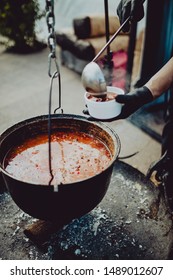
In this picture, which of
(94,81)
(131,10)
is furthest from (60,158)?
(131,10)

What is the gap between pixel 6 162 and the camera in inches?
89.9

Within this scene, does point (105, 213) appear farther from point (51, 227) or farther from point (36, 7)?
point (36, 7)

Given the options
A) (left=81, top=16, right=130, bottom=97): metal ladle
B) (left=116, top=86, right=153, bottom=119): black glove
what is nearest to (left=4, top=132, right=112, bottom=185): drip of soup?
(left=116, top=86, right=153, bottom=119): black glove

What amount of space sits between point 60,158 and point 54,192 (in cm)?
52

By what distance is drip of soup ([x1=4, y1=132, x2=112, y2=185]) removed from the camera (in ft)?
7.13

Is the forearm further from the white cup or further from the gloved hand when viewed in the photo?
the gloved hand

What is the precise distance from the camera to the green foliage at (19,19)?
7.71m

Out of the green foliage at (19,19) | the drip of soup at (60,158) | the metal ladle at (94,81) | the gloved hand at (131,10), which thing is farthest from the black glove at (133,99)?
the green foliage at (19,19)

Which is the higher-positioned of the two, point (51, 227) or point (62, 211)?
point (62, 211)

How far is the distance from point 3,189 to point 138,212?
1358 millimetres

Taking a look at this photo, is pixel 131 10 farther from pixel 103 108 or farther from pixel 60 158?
pixel 60 158

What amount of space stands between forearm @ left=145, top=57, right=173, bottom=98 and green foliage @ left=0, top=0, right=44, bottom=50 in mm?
6505

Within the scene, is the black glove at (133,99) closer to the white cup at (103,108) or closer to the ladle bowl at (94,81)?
the white cup at (103,108)
